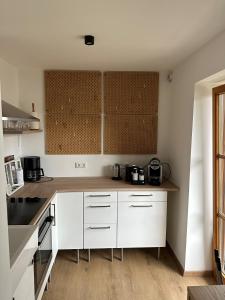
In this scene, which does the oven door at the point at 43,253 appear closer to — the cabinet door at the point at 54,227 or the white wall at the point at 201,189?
the cabinet door at the point at 54,227

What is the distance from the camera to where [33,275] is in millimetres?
1720

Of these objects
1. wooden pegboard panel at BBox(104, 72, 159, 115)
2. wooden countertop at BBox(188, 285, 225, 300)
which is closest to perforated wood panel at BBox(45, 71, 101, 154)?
wooden pegboard panel at BBox(104, 72, 159, 115)

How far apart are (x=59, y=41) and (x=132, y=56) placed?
78 centimetres

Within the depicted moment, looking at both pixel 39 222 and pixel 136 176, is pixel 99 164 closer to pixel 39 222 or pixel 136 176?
pixel 136 176

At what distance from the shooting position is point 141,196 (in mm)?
2758

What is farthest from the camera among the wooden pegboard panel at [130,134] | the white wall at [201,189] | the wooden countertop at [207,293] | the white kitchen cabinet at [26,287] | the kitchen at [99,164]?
the wooden pegboard panel at [130,134]

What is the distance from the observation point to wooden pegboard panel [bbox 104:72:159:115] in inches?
123

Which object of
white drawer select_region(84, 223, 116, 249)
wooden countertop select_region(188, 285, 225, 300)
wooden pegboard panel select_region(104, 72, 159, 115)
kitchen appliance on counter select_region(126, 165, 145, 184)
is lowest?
white drawer select_region(84, 223, 116, 249)

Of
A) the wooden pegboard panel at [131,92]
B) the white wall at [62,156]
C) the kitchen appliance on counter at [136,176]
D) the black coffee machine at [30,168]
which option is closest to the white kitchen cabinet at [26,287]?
the black coffee machine at [30,168]

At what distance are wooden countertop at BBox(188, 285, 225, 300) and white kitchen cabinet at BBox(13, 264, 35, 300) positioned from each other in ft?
3.00

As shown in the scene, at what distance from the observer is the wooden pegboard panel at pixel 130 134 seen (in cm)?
319

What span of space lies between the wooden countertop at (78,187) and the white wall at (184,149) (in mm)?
250

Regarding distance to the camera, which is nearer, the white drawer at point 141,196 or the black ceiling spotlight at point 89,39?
the black ceiling spotlight at point 89,39

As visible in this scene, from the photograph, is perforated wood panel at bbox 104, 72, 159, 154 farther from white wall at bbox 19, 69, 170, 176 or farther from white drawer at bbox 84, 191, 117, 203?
white drawer at bbox 84, 191, 117, 203
